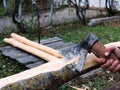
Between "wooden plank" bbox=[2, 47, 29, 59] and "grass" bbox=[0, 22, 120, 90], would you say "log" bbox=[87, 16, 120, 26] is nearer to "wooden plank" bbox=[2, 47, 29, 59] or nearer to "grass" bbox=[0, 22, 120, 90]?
"grass" bbox=[0, 22, 120, 90]

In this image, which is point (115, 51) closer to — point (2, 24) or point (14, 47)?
point (14, 47)

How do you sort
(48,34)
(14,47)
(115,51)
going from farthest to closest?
(48,34)
(14,47)
(115,51)

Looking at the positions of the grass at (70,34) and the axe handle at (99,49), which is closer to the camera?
the axe handle at (99,49)

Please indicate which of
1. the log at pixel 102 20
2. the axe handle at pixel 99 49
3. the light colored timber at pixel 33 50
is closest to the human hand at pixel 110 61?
the axe handle at pixel 99 49

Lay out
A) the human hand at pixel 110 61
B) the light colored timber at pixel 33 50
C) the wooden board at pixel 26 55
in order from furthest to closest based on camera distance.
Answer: the wooden board at pixel 26 55
the light colored timber at pixel 33 50
the human hand at pixel 110 61

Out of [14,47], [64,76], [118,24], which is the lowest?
[118,24]

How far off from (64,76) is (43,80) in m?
0.13

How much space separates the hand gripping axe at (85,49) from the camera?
1.45 metres

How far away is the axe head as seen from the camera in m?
1.45

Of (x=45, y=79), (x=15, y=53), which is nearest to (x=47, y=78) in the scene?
(x=45, y=79)


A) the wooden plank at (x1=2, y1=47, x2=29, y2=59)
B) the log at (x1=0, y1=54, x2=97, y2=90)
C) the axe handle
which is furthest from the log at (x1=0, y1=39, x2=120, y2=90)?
the wooden plank at (x1=2, y1=47, x2=29, y2=59)

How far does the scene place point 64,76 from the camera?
1.63 m

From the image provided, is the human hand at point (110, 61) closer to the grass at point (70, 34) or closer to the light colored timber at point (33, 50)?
the light colored timber at point (33, 50)

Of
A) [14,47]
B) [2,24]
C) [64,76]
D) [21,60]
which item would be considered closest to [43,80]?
[64,76]
